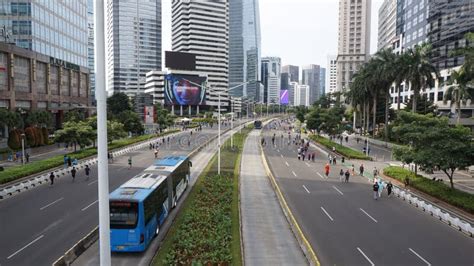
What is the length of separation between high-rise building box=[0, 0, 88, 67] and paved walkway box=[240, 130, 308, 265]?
5989 centimetres

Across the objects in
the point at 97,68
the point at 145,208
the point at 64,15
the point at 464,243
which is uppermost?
the point at 64,15

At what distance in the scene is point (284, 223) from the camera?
916 inches

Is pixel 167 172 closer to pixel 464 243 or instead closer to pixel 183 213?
pixel 183 213

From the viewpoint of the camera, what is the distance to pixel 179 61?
180 meters

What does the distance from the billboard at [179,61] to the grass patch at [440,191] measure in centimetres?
15151

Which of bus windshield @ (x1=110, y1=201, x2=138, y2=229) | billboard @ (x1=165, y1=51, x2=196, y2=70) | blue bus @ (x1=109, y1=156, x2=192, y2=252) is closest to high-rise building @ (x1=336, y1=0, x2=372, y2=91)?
billboard @ (x1=165, y1=51, x2=196, y2=70)

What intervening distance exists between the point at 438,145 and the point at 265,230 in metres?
15.1

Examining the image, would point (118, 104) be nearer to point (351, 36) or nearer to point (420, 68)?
point (420, 68)

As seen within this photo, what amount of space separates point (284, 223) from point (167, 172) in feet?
26.9

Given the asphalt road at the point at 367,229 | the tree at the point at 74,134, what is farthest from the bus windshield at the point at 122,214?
the tree at the point at 74,134

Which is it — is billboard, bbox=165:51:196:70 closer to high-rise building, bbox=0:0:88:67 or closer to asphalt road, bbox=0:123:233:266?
high-rise building, bbox=0:0:88:67

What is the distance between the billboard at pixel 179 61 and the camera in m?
177

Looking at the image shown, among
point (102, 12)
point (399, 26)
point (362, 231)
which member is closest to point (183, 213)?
point (362, 231)

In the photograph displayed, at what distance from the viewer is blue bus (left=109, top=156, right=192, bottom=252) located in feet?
56.2
